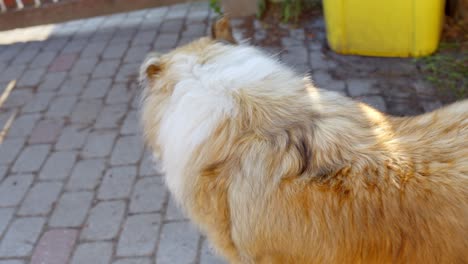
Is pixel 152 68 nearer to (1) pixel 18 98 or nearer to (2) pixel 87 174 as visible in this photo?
(2) pixel 87 174

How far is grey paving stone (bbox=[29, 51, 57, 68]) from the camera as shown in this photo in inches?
218

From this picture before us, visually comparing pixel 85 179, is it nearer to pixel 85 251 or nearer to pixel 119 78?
pixel 85 251

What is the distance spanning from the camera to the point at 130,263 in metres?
3.09

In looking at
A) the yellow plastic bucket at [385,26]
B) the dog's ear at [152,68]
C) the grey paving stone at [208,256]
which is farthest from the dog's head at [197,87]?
the yellow plastic bucket at [385,26]

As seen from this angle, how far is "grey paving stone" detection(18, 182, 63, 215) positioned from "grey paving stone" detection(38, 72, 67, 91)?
1.56 meters

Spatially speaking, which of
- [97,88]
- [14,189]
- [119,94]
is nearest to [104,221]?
[14,189]

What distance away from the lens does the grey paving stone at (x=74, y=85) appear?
4945 millimetres

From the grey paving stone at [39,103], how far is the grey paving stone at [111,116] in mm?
686

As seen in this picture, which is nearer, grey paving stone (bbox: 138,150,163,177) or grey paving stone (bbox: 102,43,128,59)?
grey paving stone (bbox: 138,150,163,177)

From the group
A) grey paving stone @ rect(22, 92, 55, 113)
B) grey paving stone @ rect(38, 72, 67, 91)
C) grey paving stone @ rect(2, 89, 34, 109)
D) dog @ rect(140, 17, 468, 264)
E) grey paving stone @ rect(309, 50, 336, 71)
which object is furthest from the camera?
grey paving stone @ rect(38, 72, 67, 91)

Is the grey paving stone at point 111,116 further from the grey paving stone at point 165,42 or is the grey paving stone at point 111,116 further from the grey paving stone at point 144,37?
the grey paving stone at point 144,37

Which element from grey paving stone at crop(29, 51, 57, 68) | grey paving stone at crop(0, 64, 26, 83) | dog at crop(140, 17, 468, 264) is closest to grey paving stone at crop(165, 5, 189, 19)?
grey paving stone at crop(29, 51, 57, 68)

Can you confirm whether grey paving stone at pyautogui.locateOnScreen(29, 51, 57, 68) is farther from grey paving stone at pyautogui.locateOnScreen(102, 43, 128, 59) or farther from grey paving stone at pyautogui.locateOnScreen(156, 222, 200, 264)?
grey paving stone at pyautogui.locateOnScreen(156, 222, 200, 264)

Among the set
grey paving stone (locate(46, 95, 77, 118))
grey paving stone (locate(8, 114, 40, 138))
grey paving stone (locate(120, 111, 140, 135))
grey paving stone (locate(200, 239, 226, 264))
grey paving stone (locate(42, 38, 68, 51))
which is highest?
grey paving stone (locate(42, 38, 68, 51))
